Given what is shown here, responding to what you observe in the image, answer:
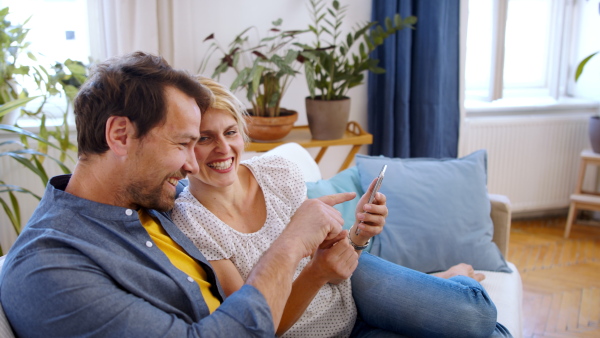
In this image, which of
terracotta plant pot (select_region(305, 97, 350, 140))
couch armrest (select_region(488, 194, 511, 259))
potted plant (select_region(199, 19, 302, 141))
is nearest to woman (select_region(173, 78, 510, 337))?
couch armrest (select_region(488, 194, 511, 259))

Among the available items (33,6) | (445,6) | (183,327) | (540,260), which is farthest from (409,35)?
(183,327)

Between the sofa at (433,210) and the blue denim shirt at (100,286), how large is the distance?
0.84m

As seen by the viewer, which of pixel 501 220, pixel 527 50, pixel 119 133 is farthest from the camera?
pixel 527 50

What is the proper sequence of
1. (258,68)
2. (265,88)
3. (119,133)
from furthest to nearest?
(265,88)
(258,68)
(119,133)

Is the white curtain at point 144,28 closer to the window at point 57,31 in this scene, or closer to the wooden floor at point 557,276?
the window at point 57,31

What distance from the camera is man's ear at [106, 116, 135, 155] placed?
107 centimetres

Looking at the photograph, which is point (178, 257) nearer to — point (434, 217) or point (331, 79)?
point (434, 217)

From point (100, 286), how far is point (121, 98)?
37 cm

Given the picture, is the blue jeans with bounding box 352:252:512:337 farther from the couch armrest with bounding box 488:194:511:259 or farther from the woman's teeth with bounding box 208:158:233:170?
Result: the couch armrest with bounding box 488:194:511:259

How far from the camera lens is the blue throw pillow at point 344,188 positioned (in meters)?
1.91

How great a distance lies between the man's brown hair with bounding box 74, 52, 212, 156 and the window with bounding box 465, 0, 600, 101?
2910mm

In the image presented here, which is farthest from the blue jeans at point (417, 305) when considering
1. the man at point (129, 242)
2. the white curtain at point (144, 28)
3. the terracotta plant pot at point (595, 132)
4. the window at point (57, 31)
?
the terracotta plant pot at point (595, 132)

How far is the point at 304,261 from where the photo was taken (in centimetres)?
154

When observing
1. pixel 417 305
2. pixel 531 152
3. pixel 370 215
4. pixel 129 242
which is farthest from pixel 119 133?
pixel 531 152
